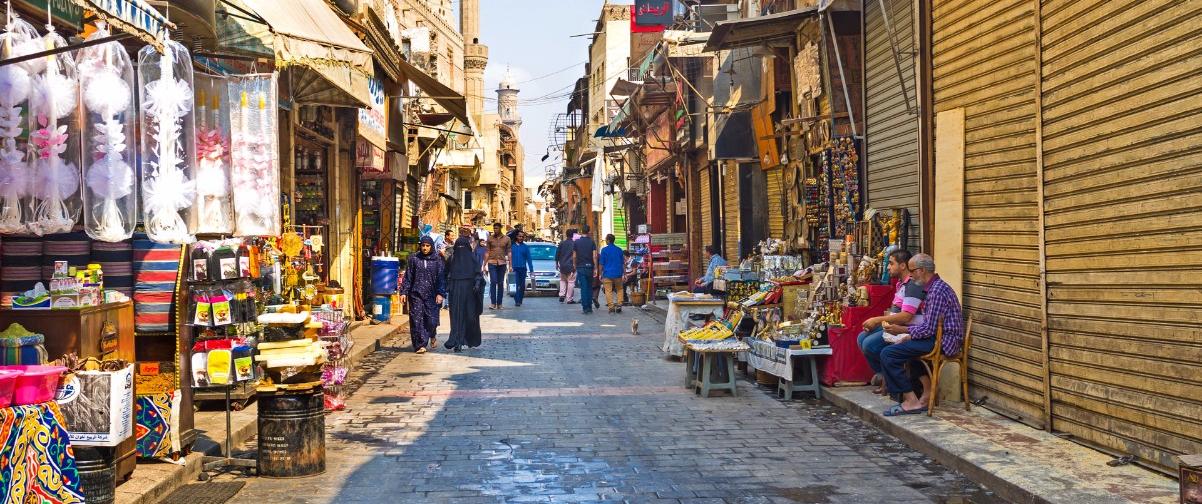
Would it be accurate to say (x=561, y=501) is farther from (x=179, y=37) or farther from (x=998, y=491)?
(x=179, y=37)

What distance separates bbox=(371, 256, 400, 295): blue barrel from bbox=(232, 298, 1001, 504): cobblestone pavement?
6126 millimetres

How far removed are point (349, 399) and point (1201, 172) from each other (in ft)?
25.6

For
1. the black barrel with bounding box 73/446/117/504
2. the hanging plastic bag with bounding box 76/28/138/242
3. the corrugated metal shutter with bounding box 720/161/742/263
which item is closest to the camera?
the hanging plastic bag with bounding box 76/28/138/242

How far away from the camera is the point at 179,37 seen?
7398mm

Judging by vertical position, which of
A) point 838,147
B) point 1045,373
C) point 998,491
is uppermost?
point 838,147

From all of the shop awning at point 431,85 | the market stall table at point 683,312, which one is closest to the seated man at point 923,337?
the market stall table at point 683,312

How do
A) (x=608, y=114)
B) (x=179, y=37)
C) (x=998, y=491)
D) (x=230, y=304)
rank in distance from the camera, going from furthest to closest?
(x=608, y=114)
(x=230, y=304)
(x=179, y=37)
(x=998, y=491)

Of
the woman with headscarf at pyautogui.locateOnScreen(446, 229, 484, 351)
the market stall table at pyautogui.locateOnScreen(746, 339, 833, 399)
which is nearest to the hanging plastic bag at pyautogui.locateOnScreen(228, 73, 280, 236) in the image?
the market stall table at pyautogui.locateOnScreen(746, 339, 833, 399)

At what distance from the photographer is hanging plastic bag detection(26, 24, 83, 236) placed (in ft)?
17.2

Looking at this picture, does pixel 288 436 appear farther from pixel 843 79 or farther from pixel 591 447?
pixel 843 79

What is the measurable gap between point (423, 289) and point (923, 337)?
8.14 m

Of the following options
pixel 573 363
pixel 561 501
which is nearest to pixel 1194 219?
pixel 561 501

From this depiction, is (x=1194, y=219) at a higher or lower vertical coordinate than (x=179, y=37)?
lower

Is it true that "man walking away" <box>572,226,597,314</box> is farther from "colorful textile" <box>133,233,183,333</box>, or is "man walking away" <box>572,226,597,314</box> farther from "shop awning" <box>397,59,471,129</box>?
"colorful textile" <box>133,233,183,333</box>
